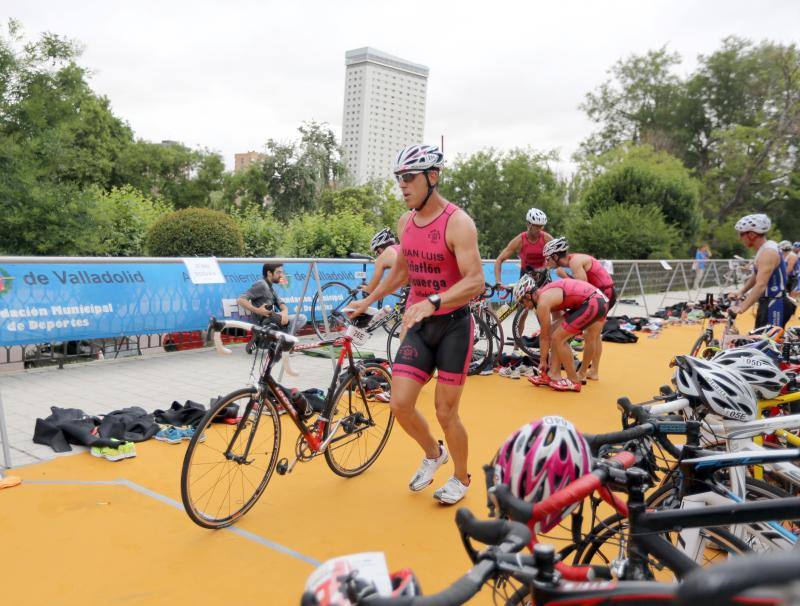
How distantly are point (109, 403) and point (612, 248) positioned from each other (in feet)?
76.9

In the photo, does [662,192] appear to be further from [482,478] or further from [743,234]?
[482,478]

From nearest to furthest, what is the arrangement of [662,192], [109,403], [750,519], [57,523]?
1. [750,519]
2. [57,523]
3. [109,403]
4. [662,192]

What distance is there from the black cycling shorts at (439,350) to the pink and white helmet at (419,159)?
97 cm

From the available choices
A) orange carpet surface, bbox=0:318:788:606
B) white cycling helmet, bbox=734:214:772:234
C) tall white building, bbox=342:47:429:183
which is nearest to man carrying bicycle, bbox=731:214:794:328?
white cycling helmet, bbox=734:214:772:234

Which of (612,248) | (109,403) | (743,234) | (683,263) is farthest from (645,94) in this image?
(109,403)

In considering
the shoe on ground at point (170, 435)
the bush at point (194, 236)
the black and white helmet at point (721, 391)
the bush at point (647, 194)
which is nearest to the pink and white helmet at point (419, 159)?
the black and white helmet at point (721, 391)

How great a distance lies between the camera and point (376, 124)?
88188 millimetres

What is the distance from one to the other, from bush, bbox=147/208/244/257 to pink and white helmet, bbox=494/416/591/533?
36.5 ft

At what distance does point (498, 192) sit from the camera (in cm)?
3144

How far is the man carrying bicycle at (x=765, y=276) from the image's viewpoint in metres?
6.61

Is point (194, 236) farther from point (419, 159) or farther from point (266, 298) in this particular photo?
point (419, 159)

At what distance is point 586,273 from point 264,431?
5643mm

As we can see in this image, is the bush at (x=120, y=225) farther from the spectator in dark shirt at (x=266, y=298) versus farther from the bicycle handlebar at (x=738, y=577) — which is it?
the bicycle handlebar at (x=738, y=577)

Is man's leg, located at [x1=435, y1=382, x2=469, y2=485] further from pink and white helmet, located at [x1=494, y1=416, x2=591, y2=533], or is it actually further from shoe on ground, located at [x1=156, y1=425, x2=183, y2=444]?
shoe on ground, located at [x1=156, y1=425, x2=183, y2=444]
